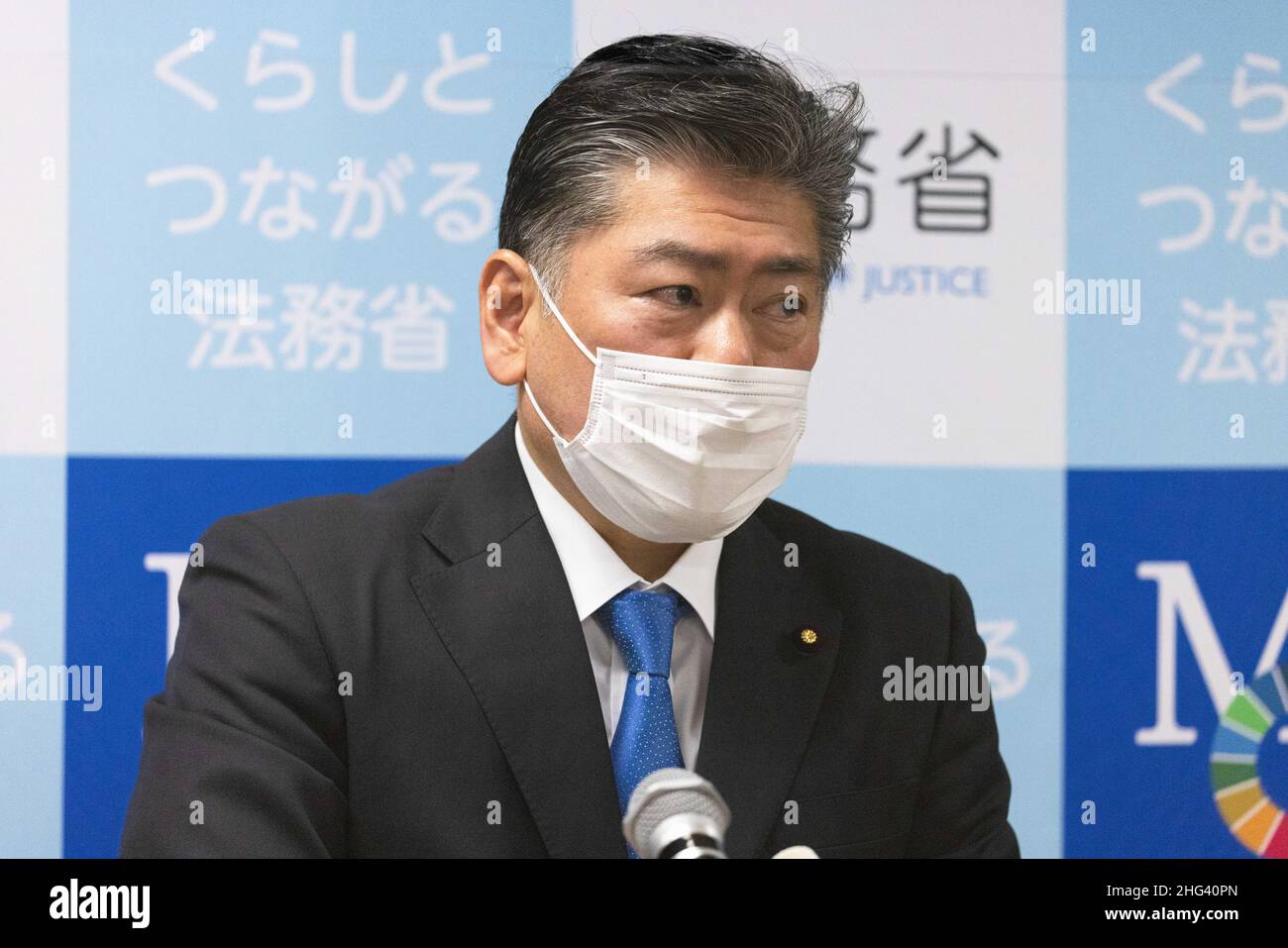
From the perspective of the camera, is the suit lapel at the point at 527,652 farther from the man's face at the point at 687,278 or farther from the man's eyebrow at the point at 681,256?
the man's eyebrow at the point at 681,256

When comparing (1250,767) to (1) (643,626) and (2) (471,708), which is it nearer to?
(1) (643,626)

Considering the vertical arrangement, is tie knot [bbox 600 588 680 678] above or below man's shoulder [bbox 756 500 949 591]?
below

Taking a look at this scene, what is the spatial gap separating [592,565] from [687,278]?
1.15 ft

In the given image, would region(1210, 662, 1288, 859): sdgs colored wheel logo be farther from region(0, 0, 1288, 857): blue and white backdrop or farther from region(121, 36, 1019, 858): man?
region(121, 36, 1019, 858): man

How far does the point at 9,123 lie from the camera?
1786 mm

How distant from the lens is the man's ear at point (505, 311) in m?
1.46

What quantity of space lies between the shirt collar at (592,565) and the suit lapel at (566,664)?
0.04 feet

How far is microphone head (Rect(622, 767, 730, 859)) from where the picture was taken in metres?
0.80

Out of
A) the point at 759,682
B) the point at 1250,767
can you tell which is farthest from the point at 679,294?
the point at 1250,767

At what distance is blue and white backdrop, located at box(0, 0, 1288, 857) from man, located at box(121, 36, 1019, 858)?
390mm

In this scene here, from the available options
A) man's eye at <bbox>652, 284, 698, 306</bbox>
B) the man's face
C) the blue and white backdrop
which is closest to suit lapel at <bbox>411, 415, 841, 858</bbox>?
the man's face

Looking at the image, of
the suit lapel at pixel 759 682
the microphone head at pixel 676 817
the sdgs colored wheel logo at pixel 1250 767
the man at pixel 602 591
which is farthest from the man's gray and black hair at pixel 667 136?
the sdgs colored wheel logo at pixel 1250 767

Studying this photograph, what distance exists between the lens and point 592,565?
4.69 ft
